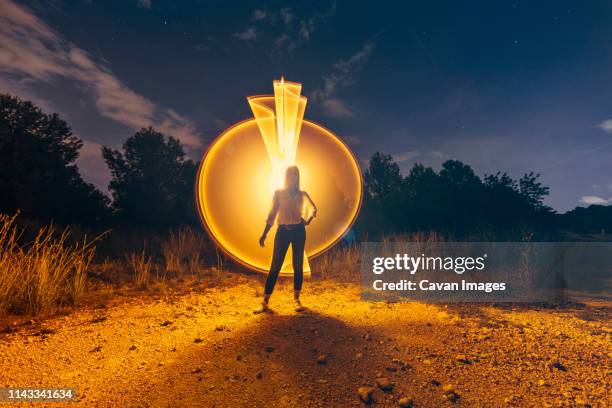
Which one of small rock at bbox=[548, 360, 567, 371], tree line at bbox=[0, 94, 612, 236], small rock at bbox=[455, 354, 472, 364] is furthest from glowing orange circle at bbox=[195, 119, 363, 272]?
tree line at bbox=[0, 94, 612, 236]

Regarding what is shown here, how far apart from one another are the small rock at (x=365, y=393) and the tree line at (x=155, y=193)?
11.9m

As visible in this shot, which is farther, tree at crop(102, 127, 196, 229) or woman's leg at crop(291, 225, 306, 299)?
tree at crop(102, 127, 196, 229)

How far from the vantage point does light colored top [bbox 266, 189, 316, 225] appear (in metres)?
5.50

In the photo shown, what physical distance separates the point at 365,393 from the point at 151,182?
1914cm

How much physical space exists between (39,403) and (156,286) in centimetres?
426

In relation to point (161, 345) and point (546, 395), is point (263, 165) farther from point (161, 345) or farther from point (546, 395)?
point (546, 395)

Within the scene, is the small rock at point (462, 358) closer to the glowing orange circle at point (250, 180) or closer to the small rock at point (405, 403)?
the small rock at point (405, 403)

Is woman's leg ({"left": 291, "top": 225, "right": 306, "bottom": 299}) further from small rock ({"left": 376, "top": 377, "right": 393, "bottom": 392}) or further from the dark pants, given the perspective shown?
small rock ({"left": 376, "top": 377, "right": 393, "bottom": 392})

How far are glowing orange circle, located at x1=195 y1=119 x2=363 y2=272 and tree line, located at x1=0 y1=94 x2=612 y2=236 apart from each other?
7.36 metres

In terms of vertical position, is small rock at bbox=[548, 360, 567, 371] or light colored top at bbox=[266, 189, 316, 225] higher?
light colored top at bbox=[266, 189, 316, 225]

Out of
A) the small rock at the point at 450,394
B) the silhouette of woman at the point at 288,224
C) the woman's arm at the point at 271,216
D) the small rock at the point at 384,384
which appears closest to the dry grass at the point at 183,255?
the woman's arm at the point at 271,216

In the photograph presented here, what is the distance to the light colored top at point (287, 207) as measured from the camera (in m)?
5.50

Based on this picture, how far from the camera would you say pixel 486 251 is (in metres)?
10.3

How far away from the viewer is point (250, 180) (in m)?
8.22
